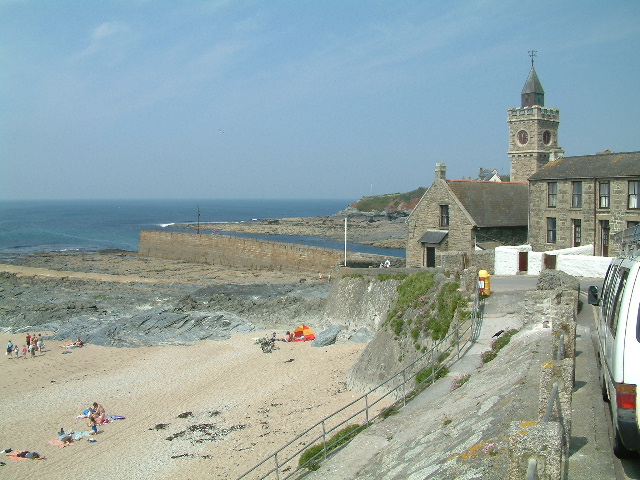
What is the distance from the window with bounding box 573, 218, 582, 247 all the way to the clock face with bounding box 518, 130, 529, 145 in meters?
13.8

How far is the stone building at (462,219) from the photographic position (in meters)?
32.6

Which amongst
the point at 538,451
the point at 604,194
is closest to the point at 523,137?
the point at 604,194

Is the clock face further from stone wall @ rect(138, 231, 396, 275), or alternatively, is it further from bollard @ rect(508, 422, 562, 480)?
bollard @ rect(508, 422, 562, 480)

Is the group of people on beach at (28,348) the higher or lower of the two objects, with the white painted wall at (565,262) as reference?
lower

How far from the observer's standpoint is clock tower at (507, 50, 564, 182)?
41.7 meters

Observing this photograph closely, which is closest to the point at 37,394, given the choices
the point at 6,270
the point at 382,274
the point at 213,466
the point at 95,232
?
the point at 213,466

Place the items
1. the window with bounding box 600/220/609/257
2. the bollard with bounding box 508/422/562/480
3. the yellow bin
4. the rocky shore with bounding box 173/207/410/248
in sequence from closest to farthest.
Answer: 1. the bollard with bounding box 508/422/562/480
2. the yellow bin
3. the window with bounding box 600/220/609/257
4. the rocky shore with bounding box 173/207/410/248

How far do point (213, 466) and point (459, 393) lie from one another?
784 cm

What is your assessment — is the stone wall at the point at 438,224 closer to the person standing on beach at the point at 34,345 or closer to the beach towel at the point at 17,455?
the person standing on beach at the point at 34,345

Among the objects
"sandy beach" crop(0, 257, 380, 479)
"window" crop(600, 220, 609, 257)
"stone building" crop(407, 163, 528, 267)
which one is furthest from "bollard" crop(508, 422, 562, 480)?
"stone building" crop(407, 163, 528, 267)

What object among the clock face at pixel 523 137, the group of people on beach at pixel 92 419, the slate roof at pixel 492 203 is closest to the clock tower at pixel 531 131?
the clock face at pixel 523 137

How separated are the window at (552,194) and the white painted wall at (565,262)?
3.44m

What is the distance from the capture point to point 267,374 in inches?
994

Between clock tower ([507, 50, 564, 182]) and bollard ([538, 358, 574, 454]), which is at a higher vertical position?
clock tower ([507, 50, 564, 182])
